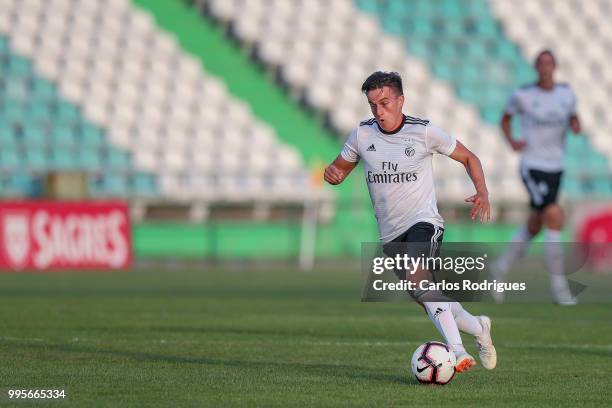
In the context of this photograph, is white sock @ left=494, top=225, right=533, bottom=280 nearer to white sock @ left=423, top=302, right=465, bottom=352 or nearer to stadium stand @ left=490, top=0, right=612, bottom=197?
white sock @ left=423, top=302, right=465, bottom=352

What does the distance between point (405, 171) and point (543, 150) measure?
667 cm

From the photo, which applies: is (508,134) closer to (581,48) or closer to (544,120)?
(544,120)

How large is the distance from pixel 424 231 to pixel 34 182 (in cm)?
1725

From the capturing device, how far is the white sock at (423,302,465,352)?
23.7 ft

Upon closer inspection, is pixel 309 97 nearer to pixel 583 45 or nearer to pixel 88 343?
pixel 583 45

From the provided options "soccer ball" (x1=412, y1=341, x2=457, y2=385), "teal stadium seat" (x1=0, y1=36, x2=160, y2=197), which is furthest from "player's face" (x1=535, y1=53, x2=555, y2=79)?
"teal stadium seat" (x1=0, y1=36, x2=160, y2=197)

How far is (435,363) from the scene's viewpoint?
7039mm

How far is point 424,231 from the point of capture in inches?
297

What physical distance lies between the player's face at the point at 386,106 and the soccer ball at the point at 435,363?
4.40ft

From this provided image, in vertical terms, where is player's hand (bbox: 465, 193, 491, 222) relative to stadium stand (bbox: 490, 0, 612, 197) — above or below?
below

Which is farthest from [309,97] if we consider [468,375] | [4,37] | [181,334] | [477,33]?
[468,375]

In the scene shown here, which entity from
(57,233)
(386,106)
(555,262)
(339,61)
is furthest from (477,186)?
(339,61)

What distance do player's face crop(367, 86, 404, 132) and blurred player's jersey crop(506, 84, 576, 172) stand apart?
657 cm

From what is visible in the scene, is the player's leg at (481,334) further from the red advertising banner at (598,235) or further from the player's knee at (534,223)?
the red advertising banner at (598,235)
